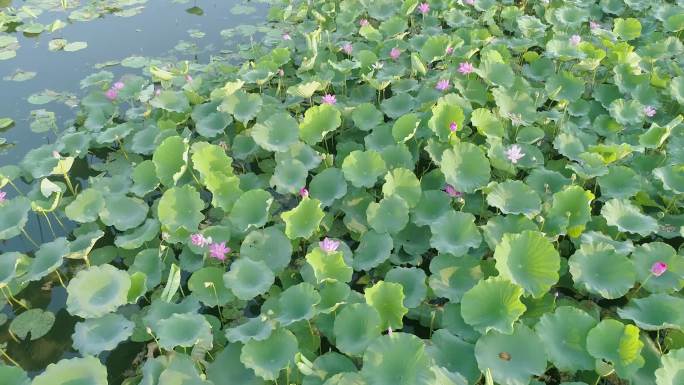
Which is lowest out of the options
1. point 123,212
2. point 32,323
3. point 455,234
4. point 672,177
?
point 32,323

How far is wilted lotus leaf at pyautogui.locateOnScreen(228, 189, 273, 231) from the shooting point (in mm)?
2611

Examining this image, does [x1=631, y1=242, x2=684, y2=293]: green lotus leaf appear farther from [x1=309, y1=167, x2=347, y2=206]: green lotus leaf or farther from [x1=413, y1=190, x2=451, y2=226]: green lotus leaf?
[x1=309, y1=167, x2=347, y2=206]: green lotus leaf

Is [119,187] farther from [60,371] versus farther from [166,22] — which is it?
[166,22]

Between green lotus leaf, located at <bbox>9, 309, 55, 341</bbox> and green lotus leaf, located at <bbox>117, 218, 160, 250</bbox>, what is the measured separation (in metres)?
0.48

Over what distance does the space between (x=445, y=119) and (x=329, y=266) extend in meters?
1.19

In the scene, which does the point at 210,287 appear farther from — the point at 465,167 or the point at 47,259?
the point at 465,167

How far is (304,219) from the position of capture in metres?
2.52

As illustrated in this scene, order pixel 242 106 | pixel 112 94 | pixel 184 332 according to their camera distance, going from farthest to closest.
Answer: pixel 112 94
pixel 242 106
pixel 184 332

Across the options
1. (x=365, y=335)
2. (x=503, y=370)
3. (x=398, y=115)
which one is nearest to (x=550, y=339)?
(x=503, y=370)

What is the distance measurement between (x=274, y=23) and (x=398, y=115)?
2.52 m

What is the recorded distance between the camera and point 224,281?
225cm

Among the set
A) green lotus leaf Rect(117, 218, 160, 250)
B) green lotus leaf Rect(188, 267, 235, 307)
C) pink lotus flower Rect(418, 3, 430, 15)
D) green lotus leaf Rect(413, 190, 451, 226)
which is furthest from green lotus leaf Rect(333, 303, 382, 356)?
pink lotus flower Rect(418, 3, 430, 15)

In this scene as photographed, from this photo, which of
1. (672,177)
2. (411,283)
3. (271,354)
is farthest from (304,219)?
(672,177)

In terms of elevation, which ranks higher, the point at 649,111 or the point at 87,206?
the point at 649,111
